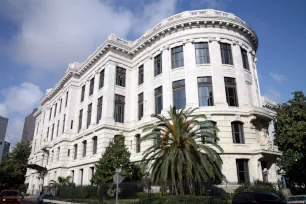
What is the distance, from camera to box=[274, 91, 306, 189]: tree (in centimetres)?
2583

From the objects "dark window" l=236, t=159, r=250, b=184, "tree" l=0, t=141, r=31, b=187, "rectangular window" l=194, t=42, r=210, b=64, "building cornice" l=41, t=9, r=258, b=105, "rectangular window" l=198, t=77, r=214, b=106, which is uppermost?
"building cornice" l=41, t=9, r=258, b=105

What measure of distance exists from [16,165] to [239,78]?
56.9 meters

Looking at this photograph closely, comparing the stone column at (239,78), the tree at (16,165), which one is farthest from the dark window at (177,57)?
the tree at (16,165)

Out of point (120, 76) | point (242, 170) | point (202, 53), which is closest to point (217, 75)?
point (202, 53)

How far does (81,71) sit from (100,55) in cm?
746

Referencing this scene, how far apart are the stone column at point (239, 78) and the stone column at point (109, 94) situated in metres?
16.7

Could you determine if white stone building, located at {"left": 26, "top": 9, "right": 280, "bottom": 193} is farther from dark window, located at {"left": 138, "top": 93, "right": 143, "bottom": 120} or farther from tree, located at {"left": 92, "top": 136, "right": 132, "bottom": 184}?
tree, located at {"left": 92, "top": 136, "right": 132, "bottom": 184}

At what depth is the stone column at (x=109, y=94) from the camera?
34.7 m

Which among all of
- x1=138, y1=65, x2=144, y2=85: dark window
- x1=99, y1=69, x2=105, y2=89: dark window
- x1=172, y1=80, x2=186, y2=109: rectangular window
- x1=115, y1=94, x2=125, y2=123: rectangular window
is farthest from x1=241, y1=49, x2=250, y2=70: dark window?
x1=99, y1=69, x2=105, y2=89: dark window

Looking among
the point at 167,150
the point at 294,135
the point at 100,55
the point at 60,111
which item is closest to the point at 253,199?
the point at 167,150

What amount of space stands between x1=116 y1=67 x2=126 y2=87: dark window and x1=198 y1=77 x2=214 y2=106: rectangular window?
1307cm

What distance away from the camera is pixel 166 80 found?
31922mm

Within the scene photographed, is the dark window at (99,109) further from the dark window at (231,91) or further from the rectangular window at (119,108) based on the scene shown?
the dark window at (231,91)

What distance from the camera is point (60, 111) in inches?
1955
